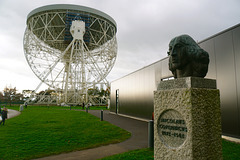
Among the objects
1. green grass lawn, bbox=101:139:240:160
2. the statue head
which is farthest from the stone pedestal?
green grass lawn, bbox=101:139:240:160

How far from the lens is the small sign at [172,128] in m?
3.34

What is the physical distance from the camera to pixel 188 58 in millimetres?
3748

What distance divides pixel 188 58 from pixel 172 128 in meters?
1.49

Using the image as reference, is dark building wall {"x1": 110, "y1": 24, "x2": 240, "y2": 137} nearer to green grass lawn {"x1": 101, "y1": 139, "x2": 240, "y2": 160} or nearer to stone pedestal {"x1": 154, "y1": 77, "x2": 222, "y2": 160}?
green grass lawn {"x1": 101, "y1": 139, "x2": 240, "y2": 160}

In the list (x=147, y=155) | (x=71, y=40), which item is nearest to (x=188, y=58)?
(x=147, y=155)

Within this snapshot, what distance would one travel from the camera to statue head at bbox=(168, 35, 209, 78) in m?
3.73

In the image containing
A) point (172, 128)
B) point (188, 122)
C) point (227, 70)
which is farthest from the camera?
point (227, 70)

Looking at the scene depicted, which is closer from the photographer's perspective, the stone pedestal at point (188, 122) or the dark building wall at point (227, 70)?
Answer: the stone pedestal at point (188, 122)

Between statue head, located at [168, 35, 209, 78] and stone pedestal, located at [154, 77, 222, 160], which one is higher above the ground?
statue head, located at [168, 35, 209, 78]

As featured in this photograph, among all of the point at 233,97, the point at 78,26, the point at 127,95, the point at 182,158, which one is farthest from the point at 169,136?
the point at 78,26

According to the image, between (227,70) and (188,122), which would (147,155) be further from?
(227,70)

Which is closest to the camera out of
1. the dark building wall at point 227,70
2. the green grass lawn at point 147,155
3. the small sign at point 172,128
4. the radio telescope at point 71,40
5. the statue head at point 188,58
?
the small sign at point 172,128

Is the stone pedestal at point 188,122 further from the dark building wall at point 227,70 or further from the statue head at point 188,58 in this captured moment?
the dark building wall at point 227,70

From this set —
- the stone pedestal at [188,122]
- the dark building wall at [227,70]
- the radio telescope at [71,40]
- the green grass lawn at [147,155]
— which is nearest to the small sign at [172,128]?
the stone pedestal at [188,122]
